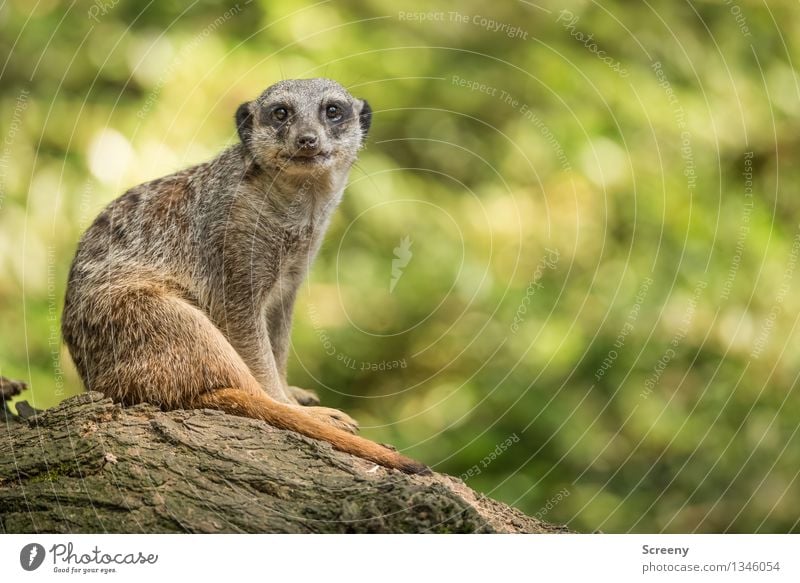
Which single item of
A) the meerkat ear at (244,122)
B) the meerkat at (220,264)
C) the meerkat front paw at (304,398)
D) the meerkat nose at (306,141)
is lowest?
the meerkat front paw at (304,398)

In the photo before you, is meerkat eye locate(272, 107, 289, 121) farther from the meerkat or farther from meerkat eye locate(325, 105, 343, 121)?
meerkat eye locate(325, 105, 343, 121)

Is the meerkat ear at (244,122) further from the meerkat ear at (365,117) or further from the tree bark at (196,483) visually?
the tree bark at (196,483)

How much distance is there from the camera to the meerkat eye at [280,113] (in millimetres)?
5500

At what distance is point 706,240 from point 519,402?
213 centimetres

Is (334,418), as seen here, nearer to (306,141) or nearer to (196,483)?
(196,483)

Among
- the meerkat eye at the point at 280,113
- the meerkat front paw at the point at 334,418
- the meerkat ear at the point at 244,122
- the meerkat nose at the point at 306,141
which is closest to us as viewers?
the meerkat front paw at the point at 334,418

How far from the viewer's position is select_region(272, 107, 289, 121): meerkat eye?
550 cm

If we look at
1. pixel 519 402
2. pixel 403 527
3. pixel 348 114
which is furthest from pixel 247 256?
pixel 519 402

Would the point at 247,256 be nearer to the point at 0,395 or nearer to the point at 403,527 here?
the point at 0,395

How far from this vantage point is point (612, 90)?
8328 mm

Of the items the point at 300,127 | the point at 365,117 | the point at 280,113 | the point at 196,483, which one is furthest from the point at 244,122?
the point at 196,483

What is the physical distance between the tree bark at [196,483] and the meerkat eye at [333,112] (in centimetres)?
194

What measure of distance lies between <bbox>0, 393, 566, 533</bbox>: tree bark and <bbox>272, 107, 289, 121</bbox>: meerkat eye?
1.84m

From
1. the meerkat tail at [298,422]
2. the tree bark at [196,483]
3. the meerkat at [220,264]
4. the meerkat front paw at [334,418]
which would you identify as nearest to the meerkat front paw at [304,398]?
the meerkat at [220,264]
